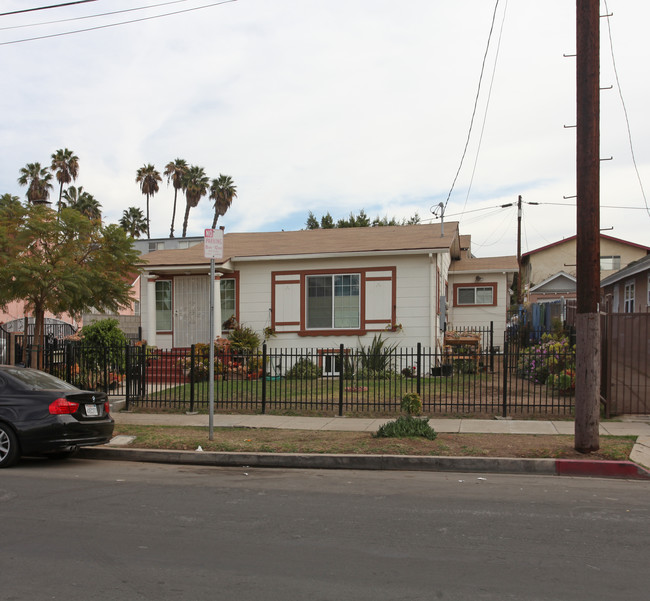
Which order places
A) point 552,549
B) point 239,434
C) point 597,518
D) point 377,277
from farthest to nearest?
1. point 377,277
2. point 239,434
3. point 597,518
4. point 552,549

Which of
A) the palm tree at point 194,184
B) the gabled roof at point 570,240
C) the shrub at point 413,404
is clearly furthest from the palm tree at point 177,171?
the shrub at point 413,404

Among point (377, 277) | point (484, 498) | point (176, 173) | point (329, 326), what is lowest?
point (484, 498)

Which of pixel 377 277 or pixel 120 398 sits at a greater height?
pixel 377 277

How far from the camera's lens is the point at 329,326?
19.6 m

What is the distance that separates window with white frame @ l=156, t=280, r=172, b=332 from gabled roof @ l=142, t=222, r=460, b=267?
89 cm

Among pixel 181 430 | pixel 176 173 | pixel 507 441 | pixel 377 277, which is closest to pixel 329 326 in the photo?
pixel 377 277

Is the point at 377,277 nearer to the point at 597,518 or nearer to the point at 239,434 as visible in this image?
the point at 239,434

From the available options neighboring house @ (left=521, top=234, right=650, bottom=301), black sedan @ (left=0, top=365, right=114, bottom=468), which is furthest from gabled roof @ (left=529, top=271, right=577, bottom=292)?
black sedan @ (left=0, top=365, right=114, bottom=468)

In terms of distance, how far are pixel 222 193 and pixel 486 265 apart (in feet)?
110

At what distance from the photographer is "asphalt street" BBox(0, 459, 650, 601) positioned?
4555 millimetres

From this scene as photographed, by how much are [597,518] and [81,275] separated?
32.7ft

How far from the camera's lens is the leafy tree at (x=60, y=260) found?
12.2 meters

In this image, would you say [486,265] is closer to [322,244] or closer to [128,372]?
[322,244]

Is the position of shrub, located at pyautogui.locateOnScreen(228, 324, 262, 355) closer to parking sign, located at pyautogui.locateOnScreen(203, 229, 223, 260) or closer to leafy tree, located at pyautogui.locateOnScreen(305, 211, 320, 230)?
parking sign, located at pyautogui.locateOnScreen(203, 229, 223, 260)
